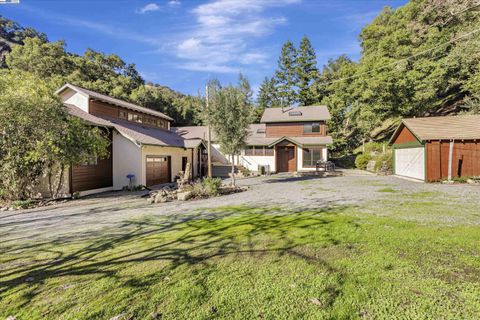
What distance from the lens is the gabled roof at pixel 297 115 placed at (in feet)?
88.0

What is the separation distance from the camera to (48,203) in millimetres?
11125

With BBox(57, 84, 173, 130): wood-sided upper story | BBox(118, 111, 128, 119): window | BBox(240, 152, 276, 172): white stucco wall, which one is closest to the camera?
BBox(57, 84, 173, 130): wood-sided upper story

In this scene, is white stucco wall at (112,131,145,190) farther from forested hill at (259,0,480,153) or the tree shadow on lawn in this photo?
forested hill at (259,0,480,153)

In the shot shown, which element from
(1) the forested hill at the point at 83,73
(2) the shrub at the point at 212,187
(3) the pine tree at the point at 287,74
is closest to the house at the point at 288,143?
(1) the forested hill at the point at 83,73

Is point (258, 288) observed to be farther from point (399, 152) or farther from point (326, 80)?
point (326, 80)

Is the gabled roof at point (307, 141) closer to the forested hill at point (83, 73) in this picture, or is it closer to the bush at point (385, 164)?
the bush at point (385, 164)

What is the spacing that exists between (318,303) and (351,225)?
3456mm

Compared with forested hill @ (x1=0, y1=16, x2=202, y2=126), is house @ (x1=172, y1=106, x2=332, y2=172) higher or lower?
lower

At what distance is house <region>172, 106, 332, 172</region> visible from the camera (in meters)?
24.7

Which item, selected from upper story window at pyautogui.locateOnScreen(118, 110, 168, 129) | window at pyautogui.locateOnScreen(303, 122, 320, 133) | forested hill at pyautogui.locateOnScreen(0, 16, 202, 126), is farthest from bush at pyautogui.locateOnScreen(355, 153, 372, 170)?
forested hill at pyautogui.locateOnScreen(0, 16, 202, 126)

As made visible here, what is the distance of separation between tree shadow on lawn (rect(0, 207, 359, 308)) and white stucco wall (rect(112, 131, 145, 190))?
9.32 m

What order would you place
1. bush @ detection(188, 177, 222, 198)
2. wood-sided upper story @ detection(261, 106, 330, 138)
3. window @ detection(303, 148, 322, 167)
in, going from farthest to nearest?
wood-sided upper story @ detection(261, 106, 330, 138), window @ detection(303, 148, 322, 167), bush @ detection(188, 177, 222, 198)

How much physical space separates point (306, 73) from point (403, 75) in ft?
63.5

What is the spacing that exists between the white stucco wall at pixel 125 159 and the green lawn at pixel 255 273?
10.1m
